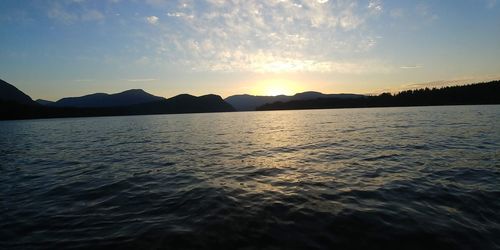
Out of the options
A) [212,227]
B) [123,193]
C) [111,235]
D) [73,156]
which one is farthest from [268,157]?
[73,156]

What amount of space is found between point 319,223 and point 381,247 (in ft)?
7.67

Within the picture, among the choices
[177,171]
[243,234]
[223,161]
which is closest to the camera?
[243,234]

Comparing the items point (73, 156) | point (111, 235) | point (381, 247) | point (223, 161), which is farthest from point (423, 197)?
point (73, 156)

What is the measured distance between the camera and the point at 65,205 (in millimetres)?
12773

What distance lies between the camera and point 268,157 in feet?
83.7

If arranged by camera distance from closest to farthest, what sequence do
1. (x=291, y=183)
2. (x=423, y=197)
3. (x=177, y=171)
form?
(x=423, y=197) < (x=291, y=183) < (x=177, y=171)

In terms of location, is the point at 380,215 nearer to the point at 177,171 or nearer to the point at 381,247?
the point at 381,247

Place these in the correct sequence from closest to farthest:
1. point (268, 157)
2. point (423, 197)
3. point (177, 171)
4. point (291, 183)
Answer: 1. point (423, 197)
2. point (291, 183)
3. point (177, 171)
4. point (268, 157)

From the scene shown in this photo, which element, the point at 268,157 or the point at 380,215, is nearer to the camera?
the point at 380,215

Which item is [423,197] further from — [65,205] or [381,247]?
[65,205]

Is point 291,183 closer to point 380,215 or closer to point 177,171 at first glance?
point 380,215

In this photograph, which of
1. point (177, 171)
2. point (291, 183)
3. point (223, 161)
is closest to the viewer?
point (291, 183)

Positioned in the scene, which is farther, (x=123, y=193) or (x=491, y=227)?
(x=123, y=193)

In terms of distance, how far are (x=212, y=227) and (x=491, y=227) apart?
10.4 m
